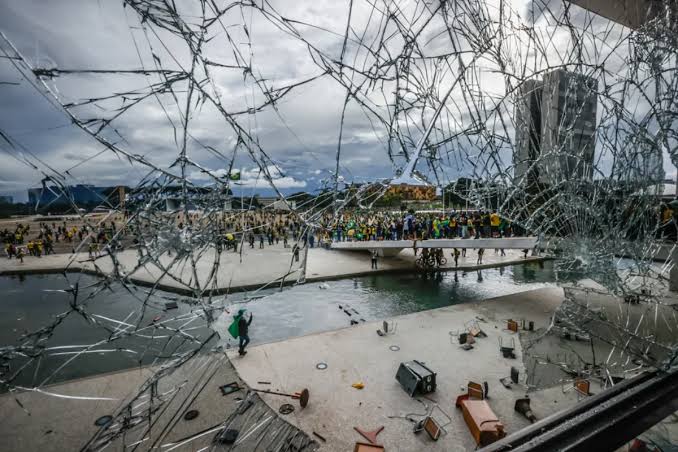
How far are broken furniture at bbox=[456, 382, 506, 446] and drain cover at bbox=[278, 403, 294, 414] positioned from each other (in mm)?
2371

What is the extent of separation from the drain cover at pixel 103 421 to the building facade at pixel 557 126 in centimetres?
593

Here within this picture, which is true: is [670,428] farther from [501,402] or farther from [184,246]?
[184,246]

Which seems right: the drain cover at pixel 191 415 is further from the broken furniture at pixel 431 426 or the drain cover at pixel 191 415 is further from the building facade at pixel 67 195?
the building facade at pixel 67 195

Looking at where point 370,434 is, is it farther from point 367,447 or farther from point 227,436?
point 227,436

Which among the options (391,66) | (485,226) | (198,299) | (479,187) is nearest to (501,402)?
(479,187)

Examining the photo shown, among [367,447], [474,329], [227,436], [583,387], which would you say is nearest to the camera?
[367,447]

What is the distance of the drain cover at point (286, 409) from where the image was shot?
158 inches

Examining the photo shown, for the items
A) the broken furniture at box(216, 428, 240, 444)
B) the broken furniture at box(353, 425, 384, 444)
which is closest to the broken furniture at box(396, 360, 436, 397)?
the broken furniture at box(353, 425, 384, 444)

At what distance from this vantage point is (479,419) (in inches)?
142

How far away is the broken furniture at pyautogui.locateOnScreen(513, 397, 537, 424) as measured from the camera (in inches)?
152

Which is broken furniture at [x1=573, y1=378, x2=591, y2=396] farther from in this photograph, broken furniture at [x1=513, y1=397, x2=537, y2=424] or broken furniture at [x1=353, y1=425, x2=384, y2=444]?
broken furniture at [x1=353, y1=425, x2=384, y2=444]

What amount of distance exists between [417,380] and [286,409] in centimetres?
195

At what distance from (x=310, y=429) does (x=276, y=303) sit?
5734 mm

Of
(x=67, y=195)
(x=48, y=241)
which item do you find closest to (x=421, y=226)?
(x=67, y=195)
